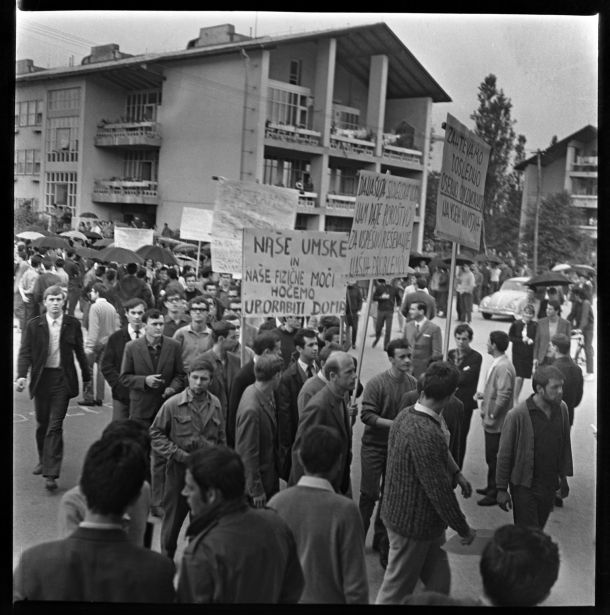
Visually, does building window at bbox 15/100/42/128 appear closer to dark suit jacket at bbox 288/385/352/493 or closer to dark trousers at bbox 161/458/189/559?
dark trousers at bbox 161/458/189/559

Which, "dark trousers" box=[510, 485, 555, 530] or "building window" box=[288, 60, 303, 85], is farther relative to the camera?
"building window" box=[288, 60, 303, 85]

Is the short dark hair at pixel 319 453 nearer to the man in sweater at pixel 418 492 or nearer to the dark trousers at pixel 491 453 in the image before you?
the man in sweater at pixel 418 492

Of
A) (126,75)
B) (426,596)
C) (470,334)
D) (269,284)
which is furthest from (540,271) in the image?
(426,596)

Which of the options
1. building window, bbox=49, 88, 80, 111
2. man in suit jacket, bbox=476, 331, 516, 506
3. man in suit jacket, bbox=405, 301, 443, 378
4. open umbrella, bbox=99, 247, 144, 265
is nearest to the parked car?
man in suit jacket, bbox=405, 301, 443, 378

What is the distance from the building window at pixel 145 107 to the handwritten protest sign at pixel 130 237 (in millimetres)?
909

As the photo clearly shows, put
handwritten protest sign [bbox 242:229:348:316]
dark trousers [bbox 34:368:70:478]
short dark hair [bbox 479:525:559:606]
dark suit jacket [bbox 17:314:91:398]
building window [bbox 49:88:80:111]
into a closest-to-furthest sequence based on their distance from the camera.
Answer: short dark hair [bbox 479:525:559:606]
dark trousers [bbox 34:368:70:478]
handwritten protest sign [bbox 242:229:348:316]
building window [bbox 49:88:80:111]
dark suit jacket [bbox 17:314:91:398]

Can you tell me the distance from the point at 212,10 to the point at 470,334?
3679 mm

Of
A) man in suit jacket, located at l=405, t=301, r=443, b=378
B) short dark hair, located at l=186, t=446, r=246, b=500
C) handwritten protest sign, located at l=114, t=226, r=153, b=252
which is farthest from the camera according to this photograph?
man in suit jacket, located at l=405, t=301, r=443, b=378

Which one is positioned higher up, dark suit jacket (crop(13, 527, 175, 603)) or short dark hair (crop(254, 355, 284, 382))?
short dark hair (crop(254, 355, 284, 382))

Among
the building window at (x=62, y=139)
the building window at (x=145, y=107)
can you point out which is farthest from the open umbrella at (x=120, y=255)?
the building window at (x=145, y=107)

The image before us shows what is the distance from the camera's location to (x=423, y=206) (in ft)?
24.8

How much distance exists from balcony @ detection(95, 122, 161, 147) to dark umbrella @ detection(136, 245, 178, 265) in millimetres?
1067

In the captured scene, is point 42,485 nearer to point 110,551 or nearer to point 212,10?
point 110,551

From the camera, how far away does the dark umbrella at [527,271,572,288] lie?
8.73 meters
